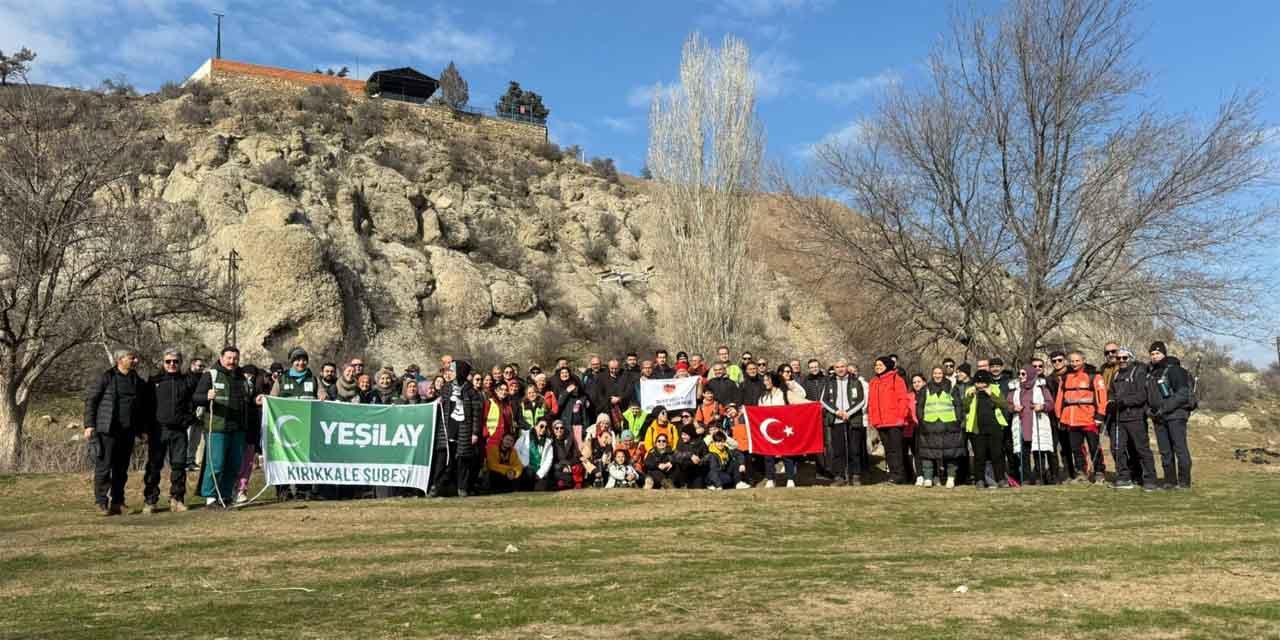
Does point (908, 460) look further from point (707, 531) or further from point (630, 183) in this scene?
point (630, 183)

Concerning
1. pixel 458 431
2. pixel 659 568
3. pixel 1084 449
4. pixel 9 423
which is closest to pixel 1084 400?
pixel 1084 449

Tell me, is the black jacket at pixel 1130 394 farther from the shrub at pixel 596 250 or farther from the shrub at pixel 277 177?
the shrub at pixel 596 250

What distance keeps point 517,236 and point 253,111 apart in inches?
532

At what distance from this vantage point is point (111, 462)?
35.6 feet

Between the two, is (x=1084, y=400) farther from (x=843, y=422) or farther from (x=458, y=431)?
(x=458, y=431)

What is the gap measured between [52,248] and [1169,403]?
17293 mm

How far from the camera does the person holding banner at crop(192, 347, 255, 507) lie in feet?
37.2

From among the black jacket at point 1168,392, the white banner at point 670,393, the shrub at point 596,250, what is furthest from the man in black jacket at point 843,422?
the shrub at point 596,250

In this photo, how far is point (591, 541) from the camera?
8.72m

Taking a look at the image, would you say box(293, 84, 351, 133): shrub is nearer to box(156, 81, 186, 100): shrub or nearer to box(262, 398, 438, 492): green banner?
box(156, 81, 186, 100): shrub

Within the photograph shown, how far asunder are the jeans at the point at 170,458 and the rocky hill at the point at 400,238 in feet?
62.1

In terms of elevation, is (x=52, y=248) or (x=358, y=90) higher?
(x=358, y=90)

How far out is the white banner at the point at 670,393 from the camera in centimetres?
1488

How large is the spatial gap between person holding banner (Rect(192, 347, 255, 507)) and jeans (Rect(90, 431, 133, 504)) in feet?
2.78
